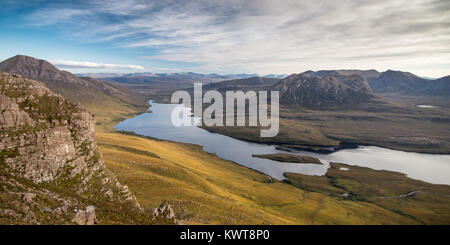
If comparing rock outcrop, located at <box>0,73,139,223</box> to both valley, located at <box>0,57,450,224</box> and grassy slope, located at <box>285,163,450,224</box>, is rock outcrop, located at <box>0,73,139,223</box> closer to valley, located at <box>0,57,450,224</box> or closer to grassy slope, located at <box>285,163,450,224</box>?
valley, located at <box>0,57,450,224</box>

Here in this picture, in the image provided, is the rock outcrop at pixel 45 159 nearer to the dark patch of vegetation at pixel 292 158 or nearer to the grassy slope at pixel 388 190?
the grassy slope at pixel 388 190

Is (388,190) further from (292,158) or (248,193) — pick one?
(248,193)

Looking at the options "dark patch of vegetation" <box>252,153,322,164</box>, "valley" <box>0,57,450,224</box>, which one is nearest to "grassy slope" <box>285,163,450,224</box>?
"valley" <box>0,57,450,224</box>

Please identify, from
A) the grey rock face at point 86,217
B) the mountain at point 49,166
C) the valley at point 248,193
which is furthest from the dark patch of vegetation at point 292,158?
the grey rock face at point 86,217

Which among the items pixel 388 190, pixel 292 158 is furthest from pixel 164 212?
pixel 292 158
